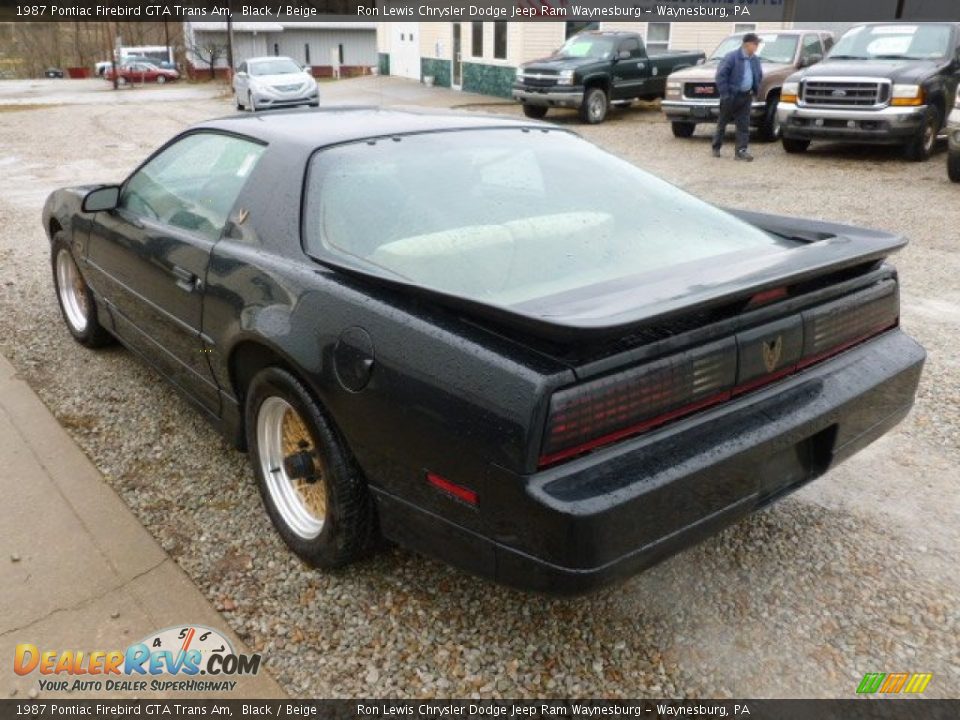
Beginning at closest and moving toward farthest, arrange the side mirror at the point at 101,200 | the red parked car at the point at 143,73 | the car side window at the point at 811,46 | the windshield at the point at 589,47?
the side mirror at the point at 101,200
the car side window at the point at 811,46
the windshield at the point at 589,47
the red parked car at the point at 143,73

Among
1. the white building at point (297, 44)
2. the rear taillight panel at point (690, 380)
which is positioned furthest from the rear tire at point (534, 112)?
the white building at point (297, 44)

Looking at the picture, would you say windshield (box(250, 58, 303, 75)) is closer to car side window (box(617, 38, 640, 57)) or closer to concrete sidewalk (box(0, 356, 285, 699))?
A: car side window (box(617, 38, 640, 57))

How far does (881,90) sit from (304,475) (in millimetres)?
10638

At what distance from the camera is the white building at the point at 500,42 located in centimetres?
2000

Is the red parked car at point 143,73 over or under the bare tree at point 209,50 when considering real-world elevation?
under

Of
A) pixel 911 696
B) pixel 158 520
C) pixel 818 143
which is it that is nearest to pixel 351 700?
pixel 158 520

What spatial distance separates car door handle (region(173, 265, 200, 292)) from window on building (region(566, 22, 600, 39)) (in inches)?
752

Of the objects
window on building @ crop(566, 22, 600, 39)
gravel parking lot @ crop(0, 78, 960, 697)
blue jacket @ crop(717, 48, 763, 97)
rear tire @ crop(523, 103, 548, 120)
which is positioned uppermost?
window on building @ crop(566, 22, 600, 39)

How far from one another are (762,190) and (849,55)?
12.1 feet

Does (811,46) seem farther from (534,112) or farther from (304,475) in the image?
(304,475)

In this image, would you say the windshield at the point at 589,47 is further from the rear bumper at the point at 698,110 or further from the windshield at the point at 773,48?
the rear bumper at the point at 698,110

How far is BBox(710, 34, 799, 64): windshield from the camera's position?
552 inches

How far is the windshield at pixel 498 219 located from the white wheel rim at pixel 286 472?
61 centimetres

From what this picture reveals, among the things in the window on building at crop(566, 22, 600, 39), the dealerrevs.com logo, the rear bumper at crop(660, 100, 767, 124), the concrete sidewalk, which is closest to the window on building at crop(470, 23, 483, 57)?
the window on building at crop(566, 22, 600, 39)
